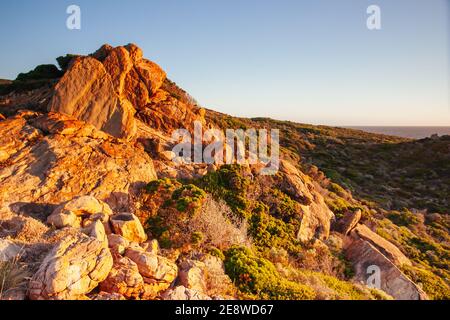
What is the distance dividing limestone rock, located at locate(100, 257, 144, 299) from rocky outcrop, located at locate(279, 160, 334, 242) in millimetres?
6639

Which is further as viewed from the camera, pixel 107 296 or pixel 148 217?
pixel 148 217

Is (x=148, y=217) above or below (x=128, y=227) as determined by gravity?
below

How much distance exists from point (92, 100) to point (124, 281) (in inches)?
313

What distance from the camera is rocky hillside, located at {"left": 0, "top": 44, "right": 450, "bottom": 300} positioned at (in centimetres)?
591

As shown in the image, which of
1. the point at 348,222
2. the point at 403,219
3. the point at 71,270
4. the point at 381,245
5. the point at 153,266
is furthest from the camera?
the point at 403,219

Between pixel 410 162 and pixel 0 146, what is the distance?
38753 mm

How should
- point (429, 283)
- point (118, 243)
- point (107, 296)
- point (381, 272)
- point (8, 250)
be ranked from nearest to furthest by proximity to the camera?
point (107, 296) → point (8, 250) → point (118, 243) → point (381, 272) → point (429, 283)

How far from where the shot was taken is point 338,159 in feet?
127

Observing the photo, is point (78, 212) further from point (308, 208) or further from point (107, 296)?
point (308, 208)

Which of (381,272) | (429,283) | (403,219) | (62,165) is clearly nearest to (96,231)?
(62,165)

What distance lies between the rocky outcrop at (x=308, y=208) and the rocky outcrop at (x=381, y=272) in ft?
3.98

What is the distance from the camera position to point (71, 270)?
515 cm

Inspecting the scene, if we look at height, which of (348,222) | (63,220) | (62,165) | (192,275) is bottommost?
(348,222)
